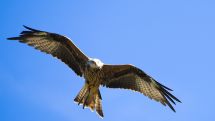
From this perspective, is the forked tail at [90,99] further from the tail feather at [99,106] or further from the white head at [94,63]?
the white head at [94,63]

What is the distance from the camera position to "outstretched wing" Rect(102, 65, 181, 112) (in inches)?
456

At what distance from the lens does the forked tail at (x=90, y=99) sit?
11328 millimetres

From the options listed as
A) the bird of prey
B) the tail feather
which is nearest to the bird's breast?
the bird of prey

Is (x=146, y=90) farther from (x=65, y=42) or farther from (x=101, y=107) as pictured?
(x=65, y=42)

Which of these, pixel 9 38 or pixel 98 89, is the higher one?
pixel 9 38

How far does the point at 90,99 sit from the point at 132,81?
1.37 m

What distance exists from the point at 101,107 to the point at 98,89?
0.63 meters

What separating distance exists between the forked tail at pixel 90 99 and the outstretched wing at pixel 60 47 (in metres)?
0.61

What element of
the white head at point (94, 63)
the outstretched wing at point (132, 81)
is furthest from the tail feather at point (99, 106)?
the white head at point (94, 63)

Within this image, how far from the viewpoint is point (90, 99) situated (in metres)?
11.5

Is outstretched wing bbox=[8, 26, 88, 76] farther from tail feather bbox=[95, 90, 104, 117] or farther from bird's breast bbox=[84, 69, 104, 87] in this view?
tail feather bbox=[95, 90, 104, 117]

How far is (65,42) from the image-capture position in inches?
465

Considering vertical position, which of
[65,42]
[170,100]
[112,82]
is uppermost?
[65,42]

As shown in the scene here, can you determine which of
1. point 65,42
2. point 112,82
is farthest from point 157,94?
point 65,42
